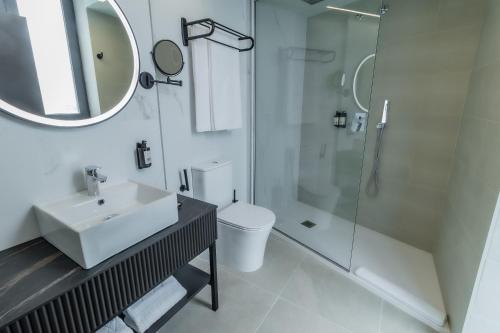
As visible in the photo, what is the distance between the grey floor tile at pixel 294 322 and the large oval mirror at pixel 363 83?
1.63 metres

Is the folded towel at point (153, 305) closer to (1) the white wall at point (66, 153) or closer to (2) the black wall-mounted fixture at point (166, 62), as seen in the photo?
(1) the white wall at point (66, 153)

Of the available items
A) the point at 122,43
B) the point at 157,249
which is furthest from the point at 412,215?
the point at 122,43

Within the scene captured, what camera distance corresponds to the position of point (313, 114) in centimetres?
269

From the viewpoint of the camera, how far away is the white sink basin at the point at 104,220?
0.88 meters

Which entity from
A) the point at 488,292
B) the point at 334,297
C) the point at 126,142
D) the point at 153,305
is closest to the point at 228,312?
the point at 153,305

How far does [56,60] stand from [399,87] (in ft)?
8.01

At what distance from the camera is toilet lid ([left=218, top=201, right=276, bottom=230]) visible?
1772mm

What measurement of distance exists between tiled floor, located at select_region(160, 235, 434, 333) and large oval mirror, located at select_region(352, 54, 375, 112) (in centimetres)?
147

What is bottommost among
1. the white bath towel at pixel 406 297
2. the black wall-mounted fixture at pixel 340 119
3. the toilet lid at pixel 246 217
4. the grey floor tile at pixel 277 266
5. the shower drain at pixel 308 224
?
the grey floor tile at pixel 277 266

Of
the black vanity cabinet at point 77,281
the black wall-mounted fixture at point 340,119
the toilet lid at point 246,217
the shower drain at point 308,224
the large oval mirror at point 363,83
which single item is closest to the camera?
the black vanity cabinet at point 77,281

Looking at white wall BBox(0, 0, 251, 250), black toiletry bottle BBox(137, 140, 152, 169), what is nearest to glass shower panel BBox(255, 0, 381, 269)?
white wall BBox(0, 0, 251, 250)

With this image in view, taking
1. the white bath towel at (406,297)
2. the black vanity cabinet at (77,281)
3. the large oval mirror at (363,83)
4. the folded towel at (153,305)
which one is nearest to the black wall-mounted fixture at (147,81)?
the black vanity cabinet at (77,281)

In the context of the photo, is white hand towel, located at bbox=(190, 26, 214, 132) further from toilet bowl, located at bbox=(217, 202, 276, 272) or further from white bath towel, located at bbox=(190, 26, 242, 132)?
toilet bowl, located at bbox=(217, 202, 276, 272)

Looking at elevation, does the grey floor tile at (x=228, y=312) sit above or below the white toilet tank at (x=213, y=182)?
below
